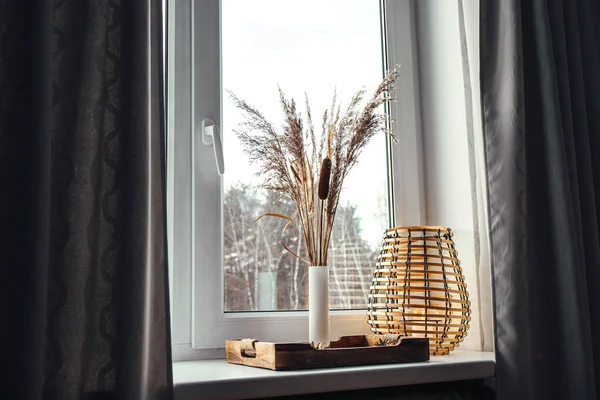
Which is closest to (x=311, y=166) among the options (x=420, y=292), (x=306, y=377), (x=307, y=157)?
(x=307, y=157)

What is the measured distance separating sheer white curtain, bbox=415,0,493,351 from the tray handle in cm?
64

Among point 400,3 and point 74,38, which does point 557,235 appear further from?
point 74,38

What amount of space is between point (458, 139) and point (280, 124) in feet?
1.61

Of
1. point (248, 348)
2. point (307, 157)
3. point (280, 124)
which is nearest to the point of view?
point (248, 348)

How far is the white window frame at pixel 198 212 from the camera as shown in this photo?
60.7 inches

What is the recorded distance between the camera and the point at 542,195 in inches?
62.4

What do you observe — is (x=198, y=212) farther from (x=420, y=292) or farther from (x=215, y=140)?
(x=420, y=292)

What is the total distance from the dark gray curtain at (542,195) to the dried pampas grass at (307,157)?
31 centimetres

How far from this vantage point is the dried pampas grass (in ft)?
4.96

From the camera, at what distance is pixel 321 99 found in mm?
1814

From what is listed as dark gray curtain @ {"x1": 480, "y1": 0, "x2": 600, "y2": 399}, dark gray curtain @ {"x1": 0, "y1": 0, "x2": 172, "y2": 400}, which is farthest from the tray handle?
dark gray curtain @ {"x1": 480, "y1": 0, "x2": 600, "y2": 399}

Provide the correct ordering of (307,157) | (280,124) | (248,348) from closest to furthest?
1. (248,348)
2. (307,157)
3. (280,124)

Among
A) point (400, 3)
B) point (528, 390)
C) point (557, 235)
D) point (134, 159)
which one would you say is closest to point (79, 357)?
point (134, 159)

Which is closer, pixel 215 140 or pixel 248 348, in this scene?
pixel 248 348
